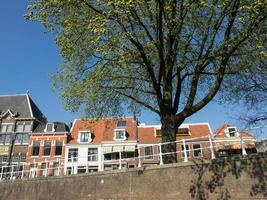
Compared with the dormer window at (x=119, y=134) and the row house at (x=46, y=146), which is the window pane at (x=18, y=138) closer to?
the row house at (x=46, y=146)

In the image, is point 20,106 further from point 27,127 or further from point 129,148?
point 129,148

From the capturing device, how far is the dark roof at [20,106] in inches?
1964

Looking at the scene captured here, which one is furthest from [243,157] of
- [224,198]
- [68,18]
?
[68,18]

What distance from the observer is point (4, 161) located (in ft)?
153

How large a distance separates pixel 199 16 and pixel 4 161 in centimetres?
4008

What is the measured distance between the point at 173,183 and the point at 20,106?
41616 millimetres

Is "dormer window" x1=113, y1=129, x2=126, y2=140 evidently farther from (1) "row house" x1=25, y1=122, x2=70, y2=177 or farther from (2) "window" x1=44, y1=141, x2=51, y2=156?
(2) "window" x1=44, y1=141, x2=51, y2=156

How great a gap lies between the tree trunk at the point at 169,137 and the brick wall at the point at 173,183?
69 cm

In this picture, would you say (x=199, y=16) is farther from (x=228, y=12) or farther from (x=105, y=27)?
(x=105, y=27)

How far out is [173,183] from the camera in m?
15.0

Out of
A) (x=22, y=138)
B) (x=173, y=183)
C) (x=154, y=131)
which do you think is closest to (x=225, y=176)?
(x=173, y=183)

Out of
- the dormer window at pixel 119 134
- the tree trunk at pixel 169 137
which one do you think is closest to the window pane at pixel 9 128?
the dormer window at pixel 119 134

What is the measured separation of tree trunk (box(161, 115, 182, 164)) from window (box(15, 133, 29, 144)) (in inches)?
1447

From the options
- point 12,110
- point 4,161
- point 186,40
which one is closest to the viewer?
point 186,40
